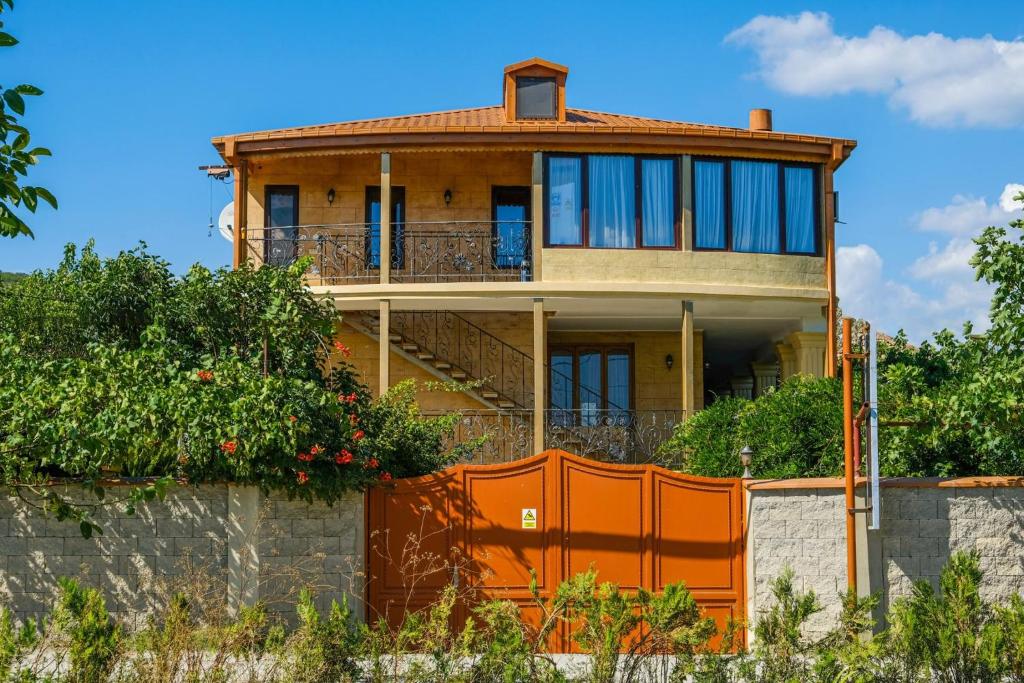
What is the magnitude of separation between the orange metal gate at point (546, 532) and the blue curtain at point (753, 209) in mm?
8972

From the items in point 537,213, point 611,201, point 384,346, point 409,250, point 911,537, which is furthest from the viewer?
point 409,250

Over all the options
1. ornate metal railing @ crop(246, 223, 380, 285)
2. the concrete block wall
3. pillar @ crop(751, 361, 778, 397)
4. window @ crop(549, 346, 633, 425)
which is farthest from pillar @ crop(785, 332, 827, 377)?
the concrete block wall

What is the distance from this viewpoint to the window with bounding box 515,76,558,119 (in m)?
21.0

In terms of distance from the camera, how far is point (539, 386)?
61.3 ft

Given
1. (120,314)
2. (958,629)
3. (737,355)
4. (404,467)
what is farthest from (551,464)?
(737,355)

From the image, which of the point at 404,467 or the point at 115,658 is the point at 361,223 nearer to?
the point at 404,467

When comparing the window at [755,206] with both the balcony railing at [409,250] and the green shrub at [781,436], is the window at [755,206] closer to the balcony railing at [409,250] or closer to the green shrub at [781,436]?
the balcony railing at [409,250]

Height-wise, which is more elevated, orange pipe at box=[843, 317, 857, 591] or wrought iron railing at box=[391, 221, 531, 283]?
wrought iron railing at box=[391, 221, 531, 283]

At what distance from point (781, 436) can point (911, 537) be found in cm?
248

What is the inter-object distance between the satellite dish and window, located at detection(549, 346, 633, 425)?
6.27m

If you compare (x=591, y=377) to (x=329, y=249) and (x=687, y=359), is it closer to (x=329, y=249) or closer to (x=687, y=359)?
(x=687, y=359)

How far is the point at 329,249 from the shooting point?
20562mm

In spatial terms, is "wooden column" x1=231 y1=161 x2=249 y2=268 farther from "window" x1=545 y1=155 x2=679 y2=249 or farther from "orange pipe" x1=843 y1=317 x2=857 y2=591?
"orange pipe" x1=843 y1=317 x2=857 y2=591

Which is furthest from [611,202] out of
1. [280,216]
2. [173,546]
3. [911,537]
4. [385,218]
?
[173,546]
